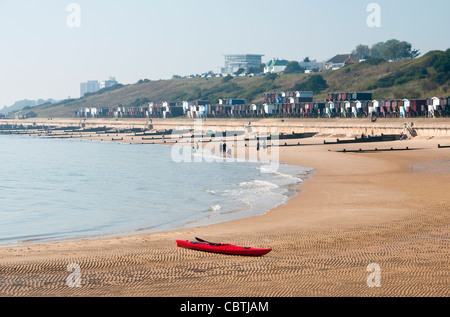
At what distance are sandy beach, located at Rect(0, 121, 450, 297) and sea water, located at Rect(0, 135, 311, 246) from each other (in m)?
A: 3.07

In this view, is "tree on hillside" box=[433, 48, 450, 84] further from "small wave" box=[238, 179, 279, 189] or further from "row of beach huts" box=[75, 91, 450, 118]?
"small wave" box=[238, 179, 279, 189]

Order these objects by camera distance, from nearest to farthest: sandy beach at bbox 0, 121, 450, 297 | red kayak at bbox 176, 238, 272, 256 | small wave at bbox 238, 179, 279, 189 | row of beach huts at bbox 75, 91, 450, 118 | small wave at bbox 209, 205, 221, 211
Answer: sandy beach at bbox 0, 121, 450, 297 < red kayak at bbox 176, 238, 272, 256 < small wave at bbox 209, 205, 221, 211 < small wave at bbox 238, 179, 279, 189 < row of beach huts at bbox 75, 91, 450, 118

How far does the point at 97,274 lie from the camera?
1461 cm

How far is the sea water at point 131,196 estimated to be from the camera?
25.8 meters

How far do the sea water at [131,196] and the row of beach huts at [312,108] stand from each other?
45.1 m

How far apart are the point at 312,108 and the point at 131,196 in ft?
286

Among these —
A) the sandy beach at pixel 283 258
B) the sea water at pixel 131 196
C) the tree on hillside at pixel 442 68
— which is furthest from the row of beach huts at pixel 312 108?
the sandy beach at pixel 283 258

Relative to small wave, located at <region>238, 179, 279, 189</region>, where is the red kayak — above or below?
above

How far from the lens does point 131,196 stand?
36.4 meters

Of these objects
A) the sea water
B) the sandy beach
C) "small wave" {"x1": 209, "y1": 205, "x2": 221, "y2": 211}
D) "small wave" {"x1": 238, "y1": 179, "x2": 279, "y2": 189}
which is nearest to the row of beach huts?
the sea water

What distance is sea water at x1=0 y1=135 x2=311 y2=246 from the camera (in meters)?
25.8

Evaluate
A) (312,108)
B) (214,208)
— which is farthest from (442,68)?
(214,208)

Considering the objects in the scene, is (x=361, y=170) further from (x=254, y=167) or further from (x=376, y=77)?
(x=376, y=77)

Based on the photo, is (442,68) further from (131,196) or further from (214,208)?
(214,208)
